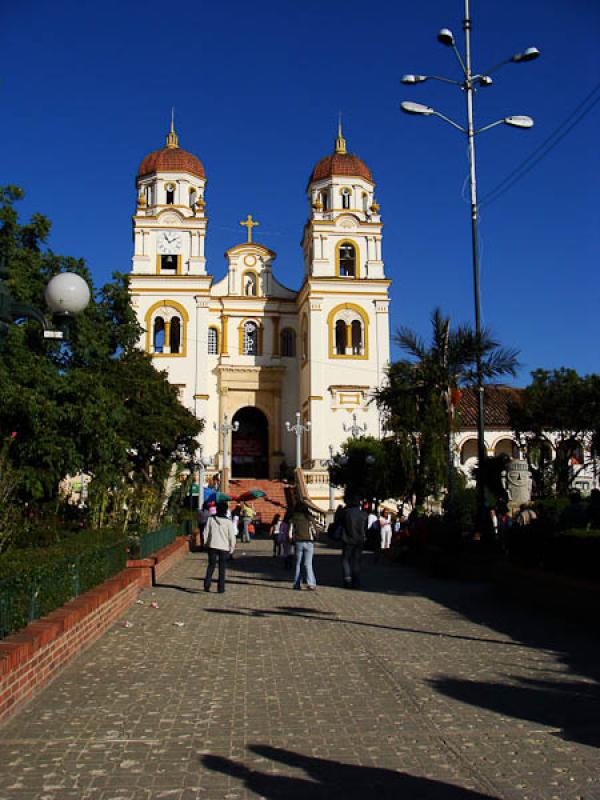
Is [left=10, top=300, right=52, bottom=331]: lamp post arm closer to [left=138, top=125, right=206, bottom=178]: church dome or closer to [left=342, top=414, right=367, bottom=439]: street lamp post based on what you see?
[left=342, top=414, right=367, bottom=439]: street lamp post

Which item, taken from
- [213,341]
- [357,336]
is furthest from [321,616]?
[213,341]

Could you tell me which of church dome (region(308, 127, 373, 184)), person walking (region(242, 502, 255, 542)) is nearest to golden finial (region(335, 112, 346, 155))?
church dome (region(308, 127, 373, 184))

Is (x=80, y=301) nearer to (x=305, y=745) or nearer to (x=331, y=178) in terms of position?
(x=305, y=745)

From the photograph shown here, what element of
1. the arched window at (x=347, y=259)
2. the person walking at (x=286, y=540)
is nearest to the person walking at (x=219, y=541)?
the person walking at (x=286, y=540)

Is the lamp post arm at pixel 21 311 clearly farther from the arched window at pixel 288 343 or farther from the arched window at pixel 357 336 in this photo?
the arched window at pixel 288 343

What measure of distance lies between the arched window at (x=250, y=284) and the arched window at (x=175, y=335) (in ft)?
18.5

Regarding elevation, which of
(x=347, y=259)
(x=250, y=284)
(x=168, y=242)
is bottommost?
(x=250, y=284)

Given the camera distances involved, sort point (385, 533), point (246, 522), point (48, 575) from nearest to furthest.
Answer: point (48, 575)
point (385, 533)
point (246, 522)

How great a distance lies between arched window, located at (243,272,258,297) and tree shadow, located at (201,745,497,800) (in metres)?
45.9

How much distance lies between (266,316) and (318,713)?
144ft

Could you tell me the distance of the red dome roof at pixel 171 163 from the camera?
157ft

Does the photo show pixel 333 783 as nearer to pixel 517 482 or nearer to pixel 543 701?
pixel 543 701

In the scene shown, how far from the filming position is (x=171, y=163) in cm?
4794

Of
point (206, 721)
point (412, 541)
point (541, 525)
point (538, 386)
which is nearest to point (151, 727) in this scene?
point (206, 721)
